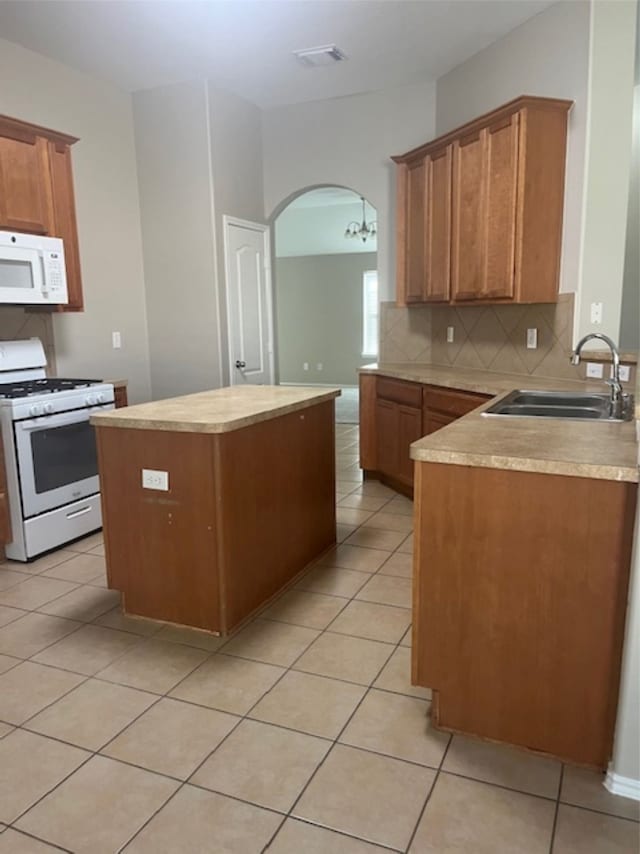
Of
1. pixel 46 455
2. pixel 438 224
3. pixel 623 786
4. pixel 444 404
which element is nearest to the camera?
pixel 623 786

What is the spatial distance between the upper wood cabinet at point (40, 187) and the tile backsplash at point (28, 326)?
0.27m

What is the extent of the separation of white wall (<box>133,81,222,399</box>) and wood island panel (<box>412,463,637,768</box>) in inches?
135

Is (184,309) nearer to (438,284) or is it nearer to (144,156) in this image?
(144,156)

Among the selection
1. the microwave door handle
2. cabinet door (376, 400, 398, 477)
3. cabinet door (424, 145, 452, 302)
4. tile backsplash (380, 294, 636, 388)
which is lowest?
cabinet door (376, 400, 398, 477)

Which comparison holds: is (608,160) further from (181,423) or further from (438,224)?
(181,423)

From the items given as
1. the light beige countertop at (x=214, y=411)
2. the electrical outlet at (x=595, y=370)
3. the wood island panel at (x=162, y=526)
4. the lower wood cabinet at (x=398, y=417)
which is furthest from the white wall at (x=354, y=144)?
the wood island panel at (x=162, y=526)

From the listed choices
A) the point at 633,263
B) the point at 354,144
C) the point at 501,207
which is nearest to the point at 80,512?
the point at 501,207

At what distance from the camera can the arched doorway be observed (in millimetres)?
9789

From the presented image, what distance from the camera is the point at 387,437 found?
4.40 meters

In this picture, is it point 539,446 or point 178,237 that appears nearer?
point 539,446

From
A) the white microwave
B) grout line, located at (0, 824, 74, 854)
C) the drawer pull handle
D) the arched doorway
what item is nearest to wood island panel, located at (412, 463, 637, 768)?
grout line, located at (0, 824, 74, 854)

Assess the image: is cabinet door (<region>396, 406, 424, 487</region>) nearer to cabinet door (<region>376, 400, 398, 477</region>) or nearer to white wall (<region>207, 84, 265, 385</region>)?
cabinet door (<region>376, 400, 398, 477</region>)

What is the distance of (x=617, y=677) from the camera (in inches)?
62.2

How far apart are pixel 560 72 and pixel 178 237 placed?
287cm
